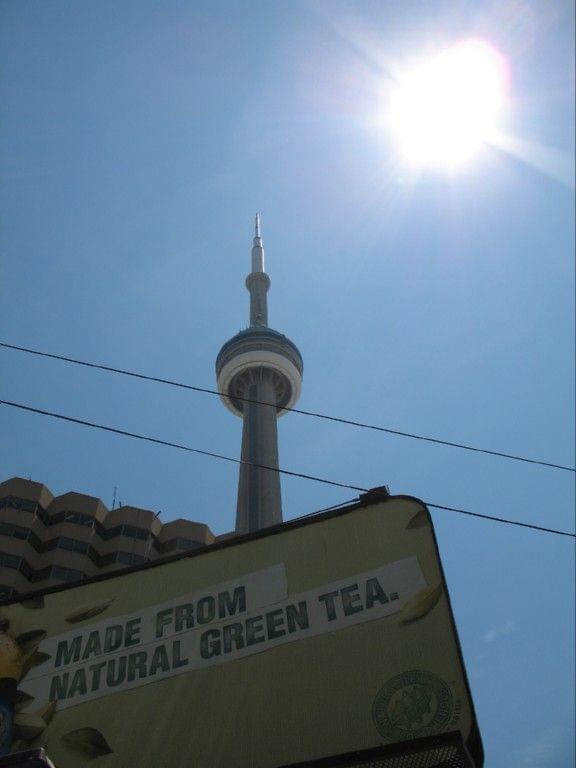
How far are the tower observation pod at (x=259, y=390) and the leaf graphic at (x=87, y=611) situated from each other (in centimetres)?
4940

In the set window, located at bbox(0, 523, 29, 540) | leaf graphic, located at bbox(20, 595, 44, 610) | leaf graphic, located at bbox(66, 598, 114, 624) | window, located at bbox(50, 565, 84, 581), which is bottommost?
leaf graphic, located at bbox(66, 598, 114, 624)

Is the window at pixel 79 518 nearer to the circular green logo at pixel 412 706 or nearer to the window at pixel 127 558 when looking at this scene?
the window at pixel 127 558

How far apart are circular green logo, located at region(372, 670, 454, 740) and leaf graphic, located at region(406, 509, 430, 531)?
2636 millimetres

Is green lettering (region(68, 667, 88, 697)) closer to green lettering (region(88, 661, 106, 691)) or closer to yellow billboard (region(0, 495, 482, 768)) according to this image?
yellow billboard (region(0, 495, 482, 768))

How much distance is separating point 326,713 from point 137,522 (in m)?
56.7

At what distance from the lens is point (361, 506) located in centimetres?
1365

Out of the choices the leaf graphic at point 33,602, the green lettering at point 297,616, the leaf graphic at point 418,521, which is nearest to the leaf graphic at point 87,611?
the leaf graphic at point 33,602

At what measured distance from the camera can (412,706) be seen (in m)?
10.7

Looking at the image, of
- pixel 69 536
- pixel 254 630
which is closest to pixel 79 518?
pixel 69 536

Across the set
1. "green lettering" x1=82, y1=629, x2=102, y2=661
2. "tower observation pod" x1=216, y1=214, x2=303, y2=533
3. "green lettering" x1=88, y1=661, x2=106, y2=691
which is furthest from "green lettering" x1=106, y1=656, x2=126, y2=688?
"tower observation pod" x1=216, y1=214, x2=303, y2=533

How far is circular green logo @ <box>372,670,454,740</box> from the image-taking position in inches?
408

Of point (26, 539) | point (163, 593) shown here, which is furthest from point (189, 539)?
point (163, 593)

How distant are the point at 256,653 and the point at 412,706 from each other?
9.08 feet

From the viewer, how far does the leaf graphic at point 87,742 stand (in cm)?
1183
